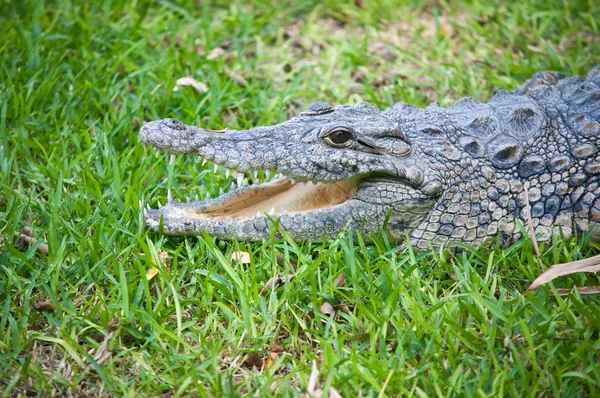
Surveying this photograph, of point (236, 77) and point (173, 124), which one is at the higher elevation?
point (173, 124)

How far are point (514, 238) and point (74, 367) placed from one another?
259 centimetres

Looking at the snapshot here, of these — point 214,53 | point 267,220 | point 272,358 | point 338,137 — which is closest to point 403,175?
point 338,137

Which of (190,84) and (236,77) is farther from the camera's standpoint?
(236,77)

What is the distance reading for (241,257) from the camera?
3787 mm

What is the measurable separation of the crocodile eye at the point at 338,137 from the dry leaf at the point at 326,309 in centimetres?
96

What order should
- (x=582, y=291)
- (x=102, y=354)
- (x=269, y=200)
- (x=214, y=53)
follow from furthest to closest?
(x=214, y=53)
(x=269, y=200)
(x=582, y=291)
(x=102, y=354)

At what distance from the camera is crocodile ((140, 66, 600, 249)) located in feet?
12.6

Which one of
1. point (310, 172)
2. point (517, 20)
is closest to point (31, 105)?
point (310, 172)

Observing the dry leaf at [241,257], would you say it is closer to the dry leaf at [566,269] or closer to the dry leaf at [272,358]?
the dry leaf at [272,358]

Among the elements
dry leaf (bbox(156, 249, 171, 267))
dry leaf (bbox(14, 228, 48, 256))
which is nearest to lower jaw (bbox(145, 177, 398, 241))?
dry leaf (bbox(156, 249, 171, 267))

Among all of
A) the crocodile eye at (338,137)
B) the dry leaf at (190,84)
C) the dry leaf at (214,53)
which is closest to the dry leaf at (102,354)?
the crocodile eye at (338,137)

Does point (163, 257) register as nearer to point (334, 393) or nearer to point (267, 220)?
point (267, 220)

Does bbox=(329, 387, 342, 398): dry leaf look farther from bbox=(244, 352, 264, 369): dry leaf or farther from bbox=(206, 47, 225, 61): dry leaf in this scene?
bbox=(206, 47, 225, 61): dry leaf

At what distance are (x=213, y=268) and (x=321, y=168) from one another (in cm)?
85
